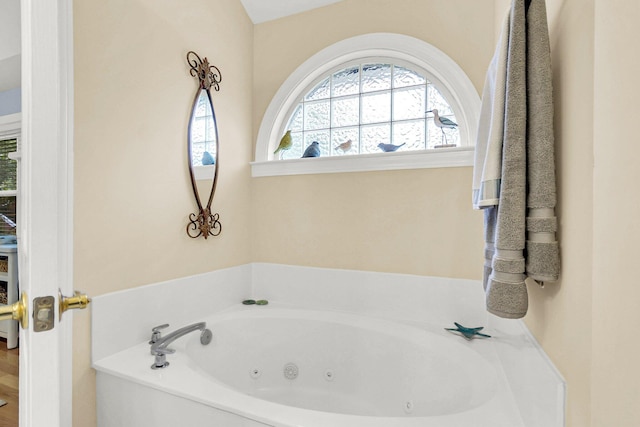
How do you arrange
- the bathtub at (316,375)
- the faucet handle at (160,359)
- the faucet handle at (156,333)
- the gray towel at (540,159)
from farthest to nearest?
the faucet handle at (156,333)
the faucet handle at (160,359)
the bathtub at (316,375)
the gray towel at (540,159)

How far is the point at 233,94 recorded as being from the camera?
2.30 m

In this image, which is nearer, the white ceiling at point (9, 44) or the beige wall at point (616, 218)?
the beige wall at point (616, 218)

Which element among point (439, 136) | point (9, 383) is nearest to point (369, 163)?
point (439, 136)

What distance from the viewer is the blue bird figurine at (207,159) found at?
6.77ft

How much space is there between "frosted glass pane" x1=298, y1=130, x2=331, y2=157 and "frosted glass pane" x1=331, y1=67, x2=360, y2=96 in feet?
0.93

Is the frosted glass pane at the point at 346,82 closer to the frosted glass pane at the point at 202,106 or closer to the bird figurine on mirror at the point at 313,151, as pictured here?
the bird figurine on mirror at the point at 313,151

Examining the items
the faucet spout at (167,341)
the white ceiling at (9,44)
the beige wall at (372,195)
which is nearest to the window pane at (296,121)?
the beige wall at (372,195)

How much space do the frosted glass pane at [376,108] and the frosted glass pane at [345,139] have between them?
96 millimetres

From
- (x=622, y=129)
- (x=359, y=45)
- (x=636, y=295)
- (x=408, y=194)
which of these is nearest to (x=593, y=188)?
(x=622, y=129)

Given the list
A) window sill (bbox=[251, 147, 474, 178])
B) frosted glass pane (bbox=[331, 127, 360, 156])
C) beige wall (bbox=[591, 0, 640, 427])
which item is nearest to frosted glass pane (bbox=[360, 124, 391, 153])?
frosted glass pane (bbox=[331, 127, 360, 156])

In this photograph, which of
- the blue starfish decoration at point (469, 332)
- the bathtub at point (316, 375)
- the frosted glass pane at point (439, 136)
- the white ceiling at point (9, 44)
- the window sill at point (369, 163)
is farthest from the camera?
the frosted glass pane at point (439, 136)

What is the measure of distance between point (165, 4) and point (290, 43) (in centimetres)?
86

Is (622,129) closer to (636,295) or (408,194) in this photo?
(636,295)

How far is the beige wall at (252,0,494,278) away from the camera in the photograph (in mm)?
1922
